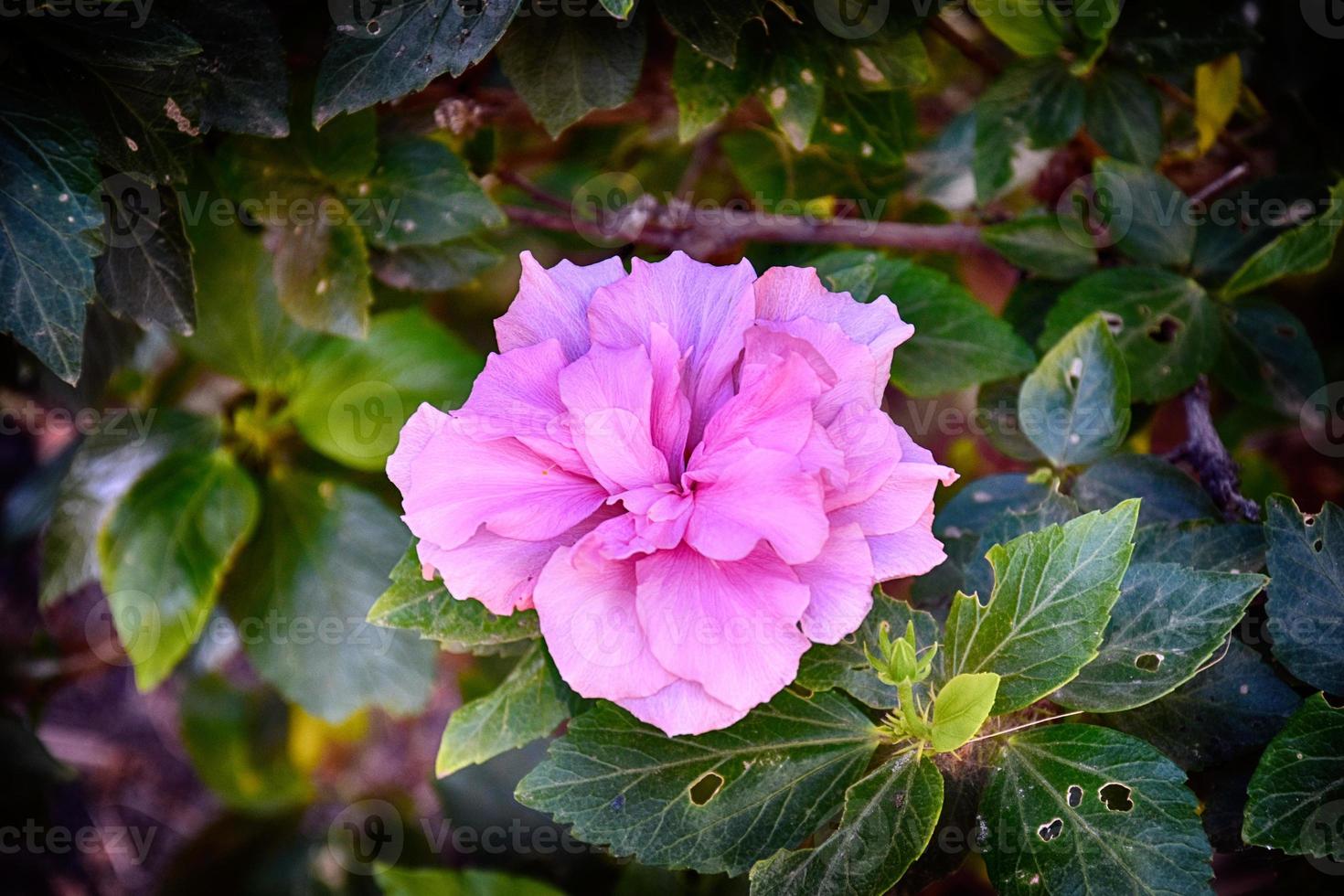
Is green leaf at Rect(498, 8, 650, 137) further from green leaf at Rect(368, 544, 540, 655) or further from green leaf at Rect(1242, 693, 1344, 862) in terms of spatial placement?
green leaf at Rect(1242, 693, 1344, 862)

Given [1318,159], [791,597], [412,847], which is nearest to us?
[791,597]

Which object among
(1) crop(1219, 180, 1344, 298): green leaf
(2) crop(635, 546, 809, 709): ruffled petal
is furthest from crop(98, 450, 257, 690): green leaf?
(1) crop(1219, 180, 1344, 298): green leaf

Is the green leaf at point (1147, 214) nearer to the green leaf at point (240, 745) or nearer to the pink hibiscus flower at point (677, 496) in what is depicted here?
the pink hibiscus flower at point (677, 496)

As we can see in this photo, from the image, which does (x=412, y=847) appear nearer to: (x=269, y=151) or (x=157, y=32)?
(x=269, y=151)

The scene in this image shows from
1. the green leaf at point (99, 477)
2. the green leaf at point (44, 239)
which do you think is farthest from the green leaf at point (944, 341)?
the green leaf at point (99, 477)

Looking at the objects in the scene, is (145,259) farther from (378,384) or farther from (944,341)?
(944,341)

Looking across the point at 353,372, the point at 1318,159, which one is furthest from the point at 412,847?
the point at 1318,159
